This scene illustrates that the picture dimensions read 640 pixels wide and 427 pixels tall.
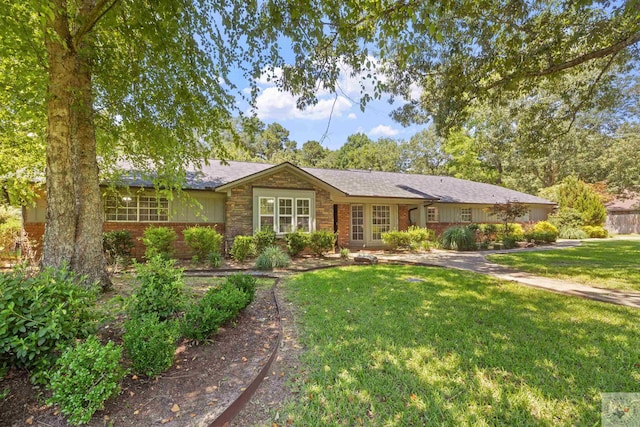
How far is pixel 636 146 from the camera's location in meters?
26.3

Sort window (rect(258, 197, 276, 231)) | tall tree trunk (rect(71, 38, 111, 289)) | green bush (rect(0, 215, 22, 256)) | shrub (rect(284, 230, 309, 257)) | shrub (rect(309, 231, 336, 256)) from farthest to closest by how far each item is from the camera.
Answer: window (rect(258, 197, 276, 231)) < shrub (rect(309, 231, 336, 256)) < shrub (rect(284, 230, 309, 257)) < green bush (rect(0, 215, 22, 256)) < tall tree trunk (rect(71, 38, 111, 289))

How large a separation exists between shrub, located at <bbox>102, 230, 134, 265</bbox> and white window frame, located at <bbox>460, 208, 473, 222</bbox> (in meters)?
17.2

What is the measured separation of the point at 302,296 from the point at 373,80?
443 centimetres

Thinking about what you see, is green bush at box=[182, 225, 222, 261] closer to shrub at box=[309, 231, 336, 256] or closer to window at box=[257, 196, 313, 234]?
window at box=[257, 196, 313, 234]

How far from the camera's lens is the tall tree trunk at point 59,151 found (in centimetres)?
485

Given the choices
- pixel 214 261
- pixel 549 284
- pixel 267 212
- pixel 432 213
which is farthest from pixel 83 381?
pixel 432 213

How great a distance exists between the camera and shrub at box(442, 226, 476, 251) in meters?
14.0

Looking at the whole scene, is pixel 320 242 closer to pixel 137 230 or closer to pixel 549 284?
pixel 137 230

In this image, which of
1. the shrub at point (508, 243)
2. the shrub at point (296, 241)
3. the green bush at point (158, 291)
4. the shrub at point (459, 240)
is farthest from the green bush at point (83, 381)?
the shrub at point (508, 243)

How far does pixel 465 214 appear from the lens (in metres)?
18.2

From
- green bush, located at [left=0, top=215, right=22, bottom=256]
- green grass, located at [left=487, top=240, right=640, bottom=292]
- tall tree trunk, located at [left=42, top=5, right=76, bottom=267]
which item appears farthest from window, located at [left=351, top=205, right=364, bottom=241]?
green bush, located at [left=0, top=215, right=22, bottom=256]

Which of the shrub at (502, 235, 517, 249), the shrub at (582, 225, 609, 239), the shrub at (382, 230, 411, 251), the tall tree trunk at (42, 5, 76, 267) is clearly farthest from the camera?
the shrub at (582, 225, 609, 239)

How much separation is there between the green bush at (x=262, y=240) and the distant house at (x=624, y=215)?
3325 centimetres

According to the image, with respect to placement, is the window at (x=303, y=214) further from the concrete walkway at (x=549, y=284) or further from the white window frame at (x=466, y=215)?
the white window frame at (x=466, y=215)
